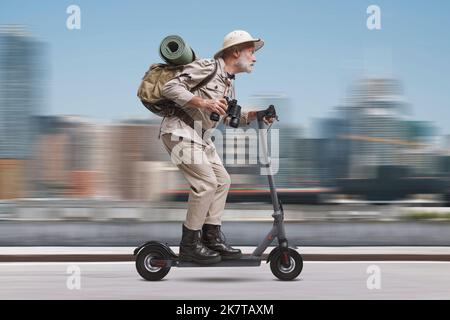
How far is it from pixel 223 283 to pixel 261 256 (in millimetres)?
352

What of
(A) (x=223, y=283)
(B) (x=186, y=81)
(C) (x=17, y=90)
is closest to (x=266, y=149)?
(B) (x=186, y=81)

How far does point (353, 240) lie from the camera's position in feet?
33.4

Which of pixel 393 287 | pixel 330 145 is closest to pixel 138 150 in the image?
pixel 330 145

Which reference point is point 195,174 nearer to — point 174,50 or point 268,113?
point 268,113

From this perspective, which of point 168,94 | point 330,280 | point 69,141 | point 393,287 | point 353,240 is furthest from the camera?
point 69,141

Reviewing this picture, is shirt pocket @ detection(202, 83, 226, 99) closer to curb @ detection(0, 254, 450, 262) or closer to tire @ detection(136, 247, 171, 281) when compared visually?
tire @ detection(136, 247, 171, 281)

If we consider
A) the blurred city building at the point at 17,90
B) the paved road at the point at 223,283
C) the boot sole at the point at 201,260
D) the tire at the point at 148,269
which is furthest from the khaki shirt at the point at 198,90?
the blurred city building at the point at 17,90

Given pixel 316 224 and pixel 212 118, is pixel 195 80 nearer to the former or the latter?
pixel 212 118

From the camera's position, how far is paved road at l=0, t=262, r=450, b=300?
511 cm

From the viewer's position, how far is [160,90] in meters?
5.19

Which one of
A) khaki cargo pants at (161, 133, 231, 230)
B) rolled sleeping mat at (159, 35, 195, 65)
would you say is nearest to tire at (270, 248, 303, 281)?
khaki cargo pants at (161, 133, 231, 230)

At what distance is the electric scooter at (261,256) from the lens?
5.42 meters

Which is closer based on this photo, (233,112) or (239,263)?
(233,112)
